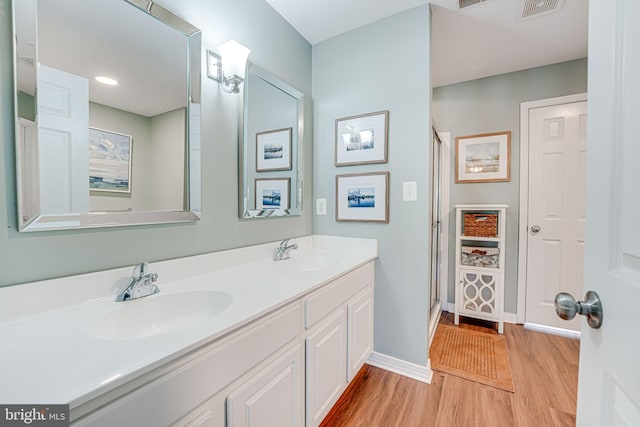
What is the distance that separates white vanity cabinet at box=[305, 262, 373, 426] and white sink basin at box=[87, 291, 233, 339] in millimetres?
391

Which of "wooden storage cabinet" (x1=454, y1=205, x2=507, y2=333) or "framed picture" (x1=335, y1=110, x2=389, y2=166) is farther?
"wooden storage cabinet" (x1=454, y1=205, x2=507, y2=333)

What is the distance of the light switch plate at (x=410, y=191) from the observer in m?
1.71

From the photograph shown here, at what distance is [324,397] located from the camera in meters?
1.24

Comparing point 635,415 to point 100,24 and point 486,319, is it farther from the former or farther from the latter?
point 486,319

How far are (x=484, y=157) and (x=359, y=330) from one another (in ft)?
7.13

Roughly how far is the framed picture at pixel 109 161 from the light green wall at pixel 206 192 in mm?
169

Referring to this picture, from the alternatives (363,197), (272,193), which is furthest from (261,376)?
(363,197)

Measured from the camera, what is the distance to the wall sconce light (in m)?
1.33

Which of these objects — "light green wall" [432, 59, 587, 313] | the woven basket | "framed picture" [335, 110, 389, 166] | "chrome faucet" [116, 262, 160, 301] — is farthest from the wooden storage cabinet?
"chrome faucet" [116, 262, 160, 301]

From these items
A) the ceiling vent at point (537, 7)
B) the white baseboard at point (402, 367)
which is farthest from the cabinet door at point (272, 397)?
the ceiling vent at point (537, 7)

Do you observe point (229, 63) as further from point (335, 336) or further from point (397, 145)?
point (335, 336)

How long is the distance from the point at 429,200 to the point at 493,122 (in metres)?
1.57

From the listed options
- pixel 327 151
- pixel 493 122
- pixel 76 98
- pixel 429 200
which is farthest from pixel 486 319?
pixel 76 98

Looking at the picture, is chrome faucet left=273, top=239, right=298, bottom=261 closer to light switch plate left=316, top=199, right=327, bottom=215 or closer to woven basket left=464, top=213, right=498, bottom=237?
light switch plate left=316, top=199, right=327, bottom=215
